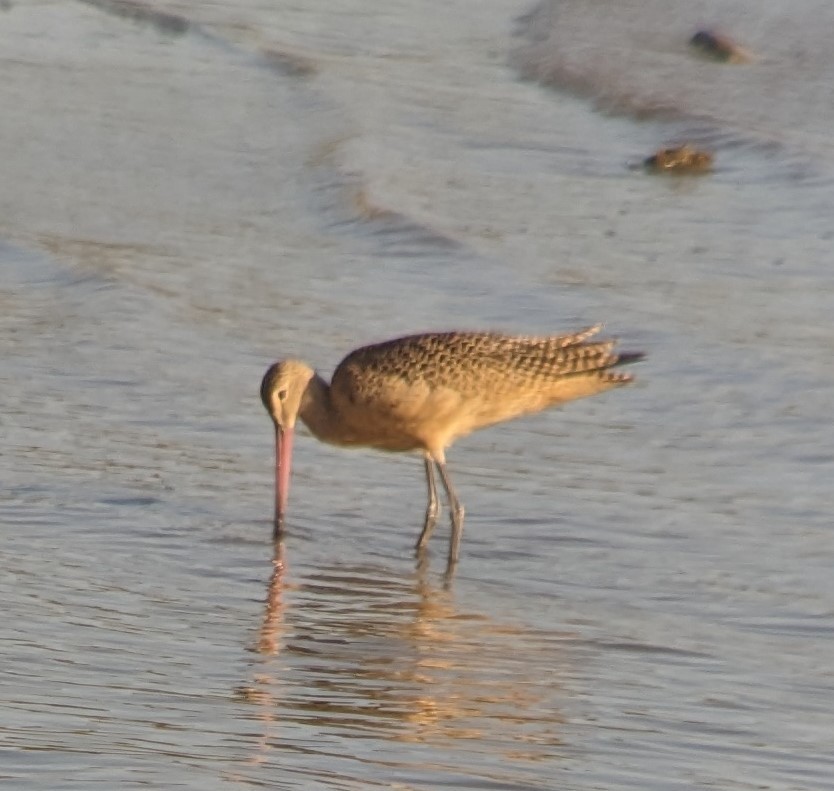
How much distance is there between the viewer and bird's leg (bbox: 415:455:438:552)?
7293mm

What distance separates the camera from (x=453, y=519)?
286 inches

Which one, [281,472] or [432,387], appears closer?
[281,472]

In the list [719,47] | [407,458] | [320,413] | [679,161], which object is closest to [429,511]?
[320,413]

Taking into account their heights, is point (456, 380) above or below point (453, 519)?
above

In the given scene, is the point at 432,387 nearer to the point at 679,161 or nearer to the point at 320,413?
the point at 320,413

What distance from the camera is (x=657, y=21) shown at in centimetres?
1900

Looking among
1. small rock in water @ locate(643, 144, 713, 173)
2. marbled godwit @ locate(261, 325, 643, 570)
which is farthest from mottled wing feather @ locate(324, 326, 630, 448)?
small rock in water @ locate(643, 144, 713, 173)

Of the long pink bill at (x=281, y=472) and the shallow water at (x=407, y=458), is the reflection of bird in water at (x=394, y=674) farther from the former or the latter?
the long pink bill at (x=281, y=472)

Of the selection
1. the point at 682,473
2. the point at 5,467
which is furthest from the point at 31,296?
the point at 682,473

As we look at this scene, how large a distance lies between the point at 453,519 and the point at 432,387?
598 millimetres

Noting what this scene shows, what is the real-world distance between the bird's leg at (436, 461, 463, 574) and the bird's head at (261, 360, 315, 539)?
1.71ft

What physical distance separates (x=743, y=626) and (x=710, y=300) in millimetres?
4553

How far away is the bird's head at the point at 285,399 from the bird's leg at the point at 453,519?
52 cm

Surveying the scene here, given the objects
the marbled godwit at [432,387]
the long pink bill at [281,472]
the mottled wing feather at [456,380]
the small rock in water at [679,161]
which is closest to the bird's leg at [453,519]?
the marbled godwit at [432,387]
